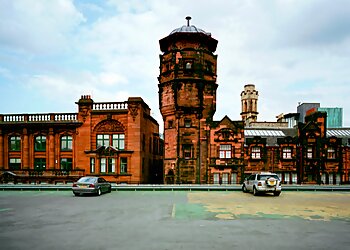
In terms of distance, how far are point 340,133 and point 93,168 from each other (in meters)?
33.9

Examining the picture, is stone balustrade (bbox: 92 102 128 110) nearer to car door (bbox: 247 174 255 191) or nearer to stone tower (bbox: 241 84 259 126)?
car door (bbox: 247 174 255 191)

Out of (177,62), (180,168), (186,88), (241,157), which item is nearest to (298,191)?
(241,157)

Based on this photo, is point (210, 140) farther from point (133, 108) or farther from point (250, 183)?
point (250, 183)

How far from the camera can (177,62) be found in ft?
119

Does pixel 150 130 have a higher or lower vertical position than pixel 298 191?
higher

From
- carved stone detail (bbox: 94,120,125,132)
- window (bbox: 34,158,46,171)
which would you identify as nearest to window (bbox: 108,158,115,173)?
carved stone detail (bbox: 94,120,125,132)

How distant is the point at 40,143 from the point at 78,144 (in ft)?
16.7

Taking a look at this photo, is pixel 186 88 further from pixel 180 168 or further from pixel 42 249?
pixel 42 249

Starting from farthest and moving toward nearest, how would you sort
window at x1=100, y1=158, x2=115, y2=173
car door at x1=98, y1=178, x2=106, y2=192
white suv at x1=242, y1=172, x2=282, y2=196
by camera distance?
window at x1=100, y1=158, x2=115, y2=173, car door at x1=98, y1=178, x2=106, y2=192, white suv at x1=242, y1=172, x2=282, y2=196

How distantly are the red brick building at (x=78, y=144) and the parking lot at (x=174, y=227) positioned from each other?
18.9m

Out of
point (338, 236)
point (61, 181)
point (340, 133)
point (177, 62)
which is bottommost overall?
point (61, 181)

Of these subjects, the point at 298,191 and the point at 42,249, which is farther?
the point at 298,191

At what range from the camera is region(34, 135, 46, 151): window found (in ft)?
122

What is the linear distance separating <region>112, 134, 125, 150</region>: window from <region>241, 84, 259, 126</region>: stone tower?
142ft
